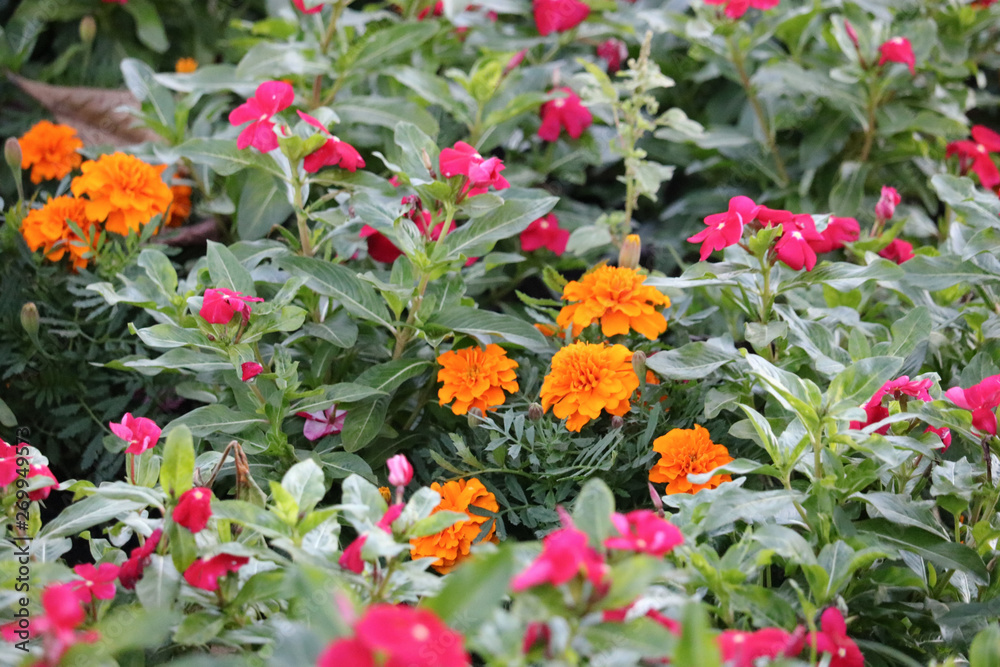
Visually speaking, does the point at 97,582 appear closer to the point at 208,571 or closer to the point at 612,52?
the point at 208,571

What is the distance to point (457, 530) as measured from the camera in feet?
3.54

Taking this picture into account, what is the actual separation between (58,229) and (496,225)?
2.57 feet

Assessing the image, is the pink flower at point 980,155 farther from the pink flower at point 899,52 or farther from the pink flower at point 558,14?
the pink flower at point 558,14

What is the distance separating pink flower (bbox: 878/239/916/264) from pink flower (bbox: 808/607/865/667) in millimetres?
827

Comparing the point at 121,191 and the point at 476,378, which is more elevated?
the point at 121,191

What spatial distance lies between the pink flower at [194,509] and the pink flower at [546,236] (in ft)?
2.99

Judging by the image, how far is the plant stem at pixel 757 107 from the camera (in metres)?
1.87

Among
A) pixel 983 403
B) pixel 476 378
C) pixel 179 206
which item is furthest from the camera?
pixel 179 206

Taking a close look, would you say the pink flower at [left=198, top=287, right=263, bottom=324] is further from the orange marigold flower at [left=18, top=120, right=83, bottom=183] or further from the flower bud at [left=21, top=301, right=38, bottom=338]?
the orange marigold flower at [left=18, top=120, right=83, bottom=183]

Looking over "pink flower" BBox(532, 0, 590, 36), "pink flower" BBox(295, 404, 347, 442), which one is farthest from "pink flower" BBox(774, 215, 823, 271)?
"pink flower" BBox(532, 0, 590, 36)

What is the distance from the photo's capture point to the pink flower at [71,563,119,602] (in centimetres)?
80

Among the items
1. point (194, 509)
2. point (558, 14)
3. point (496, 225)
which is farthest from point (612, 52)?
point (194, 509)

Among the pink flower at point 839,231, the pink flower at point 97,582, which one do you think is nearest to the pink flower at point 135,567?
the pink flower at point 97,582

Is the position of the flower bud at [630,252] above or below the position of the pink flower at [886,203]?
below
